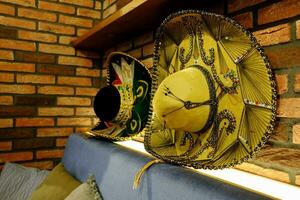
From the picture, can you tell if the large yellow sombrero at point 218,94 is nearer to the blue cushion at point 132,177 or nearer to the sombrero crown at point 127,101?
the blue cushion at point 132,177

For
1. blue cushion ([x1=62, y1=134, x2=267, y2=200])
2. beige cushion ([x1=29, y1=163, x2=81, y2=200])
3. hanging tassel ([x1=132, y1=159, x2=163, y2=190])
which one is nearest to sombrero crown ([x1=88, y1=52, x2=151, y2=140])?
blue cushion ([x1=62, y1=134, x2=267, y2=200])

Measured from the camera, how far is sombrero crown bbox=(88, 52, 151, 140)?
160 cm

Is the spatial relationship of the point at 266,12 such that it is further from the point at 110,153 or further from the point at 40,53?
the point at 40,53

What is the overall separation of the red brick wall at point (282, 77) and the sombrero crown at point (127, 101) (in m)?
0.68

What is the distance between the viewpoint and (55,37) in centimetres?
232

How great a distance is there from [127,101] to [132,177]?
538mm

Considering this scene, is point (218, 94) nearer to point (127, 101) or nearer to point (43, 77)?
point (127, 101)

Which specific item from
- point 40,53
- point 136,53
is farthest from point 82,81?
point 136,53

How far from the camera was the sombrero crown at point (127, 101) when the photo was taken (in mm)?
1602

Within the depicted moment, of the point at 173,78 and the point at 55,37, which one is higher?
the point at 55,37

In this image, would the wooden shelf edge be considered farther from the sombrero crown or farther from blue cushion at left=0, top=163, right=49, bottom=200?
blue cushion at left=0, top=163, right=49, bottom=200

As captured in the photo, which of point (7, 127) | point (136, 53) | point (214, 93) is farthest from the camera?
point (7, 127)

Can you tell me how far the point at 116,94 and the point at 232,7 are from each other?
792 mm

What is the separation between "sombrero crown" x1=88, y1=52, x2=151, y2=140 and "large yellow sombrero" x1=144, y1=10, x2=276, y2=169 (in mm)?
538
